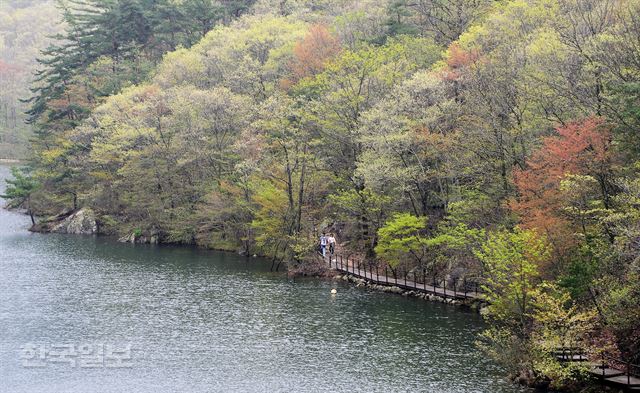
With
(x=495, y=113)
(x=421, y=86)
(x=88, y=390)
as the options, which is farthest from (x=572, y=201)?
(x=88, y=390)

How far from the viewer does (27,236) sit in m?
73.1

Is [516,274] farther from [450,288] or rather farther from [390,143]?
[390,143]

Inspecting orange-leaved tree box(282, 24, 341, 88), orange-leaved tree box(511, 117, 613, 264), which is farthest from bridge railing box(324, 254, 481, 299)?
orange-leaved tree box(282, 24, 341, 88)

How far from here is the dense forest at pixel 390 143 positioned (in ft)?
99.2

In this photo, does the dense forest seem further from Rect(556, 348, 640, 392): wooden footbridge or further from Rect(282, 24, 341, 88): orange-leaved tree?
Rect(556, 348, 640, 392): wooden footbridge

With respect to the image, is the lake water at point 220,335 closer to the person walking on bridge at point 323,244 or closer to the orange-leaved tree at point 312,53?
the person walking on bridge at point 323,244

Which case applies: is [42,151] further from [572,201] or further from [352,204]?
[572,201]

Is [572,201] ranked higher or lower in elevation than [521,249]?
higher

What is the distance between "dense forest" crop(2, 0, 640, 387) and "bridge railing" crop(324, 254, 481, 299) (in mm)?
757

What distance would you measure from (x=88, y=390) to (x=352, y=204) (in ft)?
92.7
